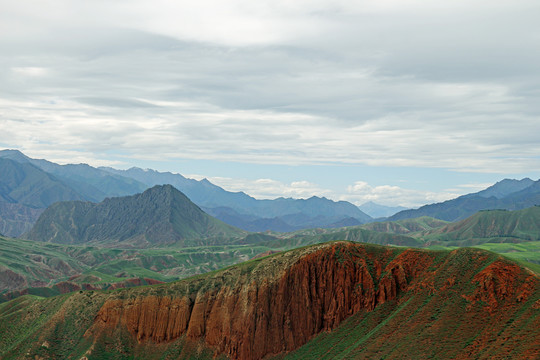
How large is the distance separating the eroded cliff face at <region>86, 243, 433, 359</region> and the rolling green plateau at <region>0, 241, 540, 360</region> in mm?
296

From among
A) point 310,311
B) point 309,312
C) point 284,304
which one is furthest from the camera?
point 284,304

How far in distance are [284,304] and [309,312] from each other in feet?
25.9

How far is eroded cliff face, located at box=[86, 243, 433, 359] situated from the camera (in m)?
138

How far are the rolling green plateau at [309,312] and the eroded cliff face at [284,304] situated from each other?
30 cm

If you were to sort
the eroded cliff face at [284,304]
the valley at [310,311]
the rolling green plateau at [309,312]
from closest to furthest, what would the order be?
the rolling green plateau at [309,312] → the valley at [310,311] → the eroded cliff face at [284,304]

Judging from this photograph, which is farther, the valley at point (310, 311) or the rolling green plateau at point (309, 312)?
the valley at point (310, 311)

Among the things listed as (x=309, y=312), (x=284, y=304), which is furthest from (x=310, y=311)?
(x=284, y=304)

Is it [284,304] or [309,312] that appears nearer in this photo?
[309,312]

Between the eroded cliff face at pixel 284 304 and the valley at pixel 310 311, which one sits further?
the eroded cliff face at pixel 284 304

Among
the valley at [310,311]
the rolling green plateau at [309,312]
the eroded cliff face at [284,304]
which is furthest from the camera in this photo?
the eroded cliff face at [284,304]

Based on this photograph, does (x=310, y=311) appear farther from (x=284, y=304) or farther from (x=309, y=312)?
(x=284, y=304)

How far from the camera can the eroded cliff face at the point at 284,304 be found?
454 ft

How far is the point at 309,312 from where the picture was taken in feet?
467

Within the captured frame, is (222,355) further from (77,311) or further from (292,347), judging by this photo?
(77,311)
